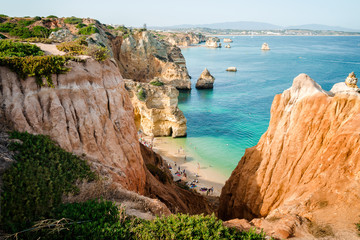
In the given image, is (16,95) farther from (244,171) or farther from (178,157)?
(178,157)

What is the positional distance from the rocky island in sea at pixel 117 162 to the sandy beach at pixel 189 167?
10215 mm

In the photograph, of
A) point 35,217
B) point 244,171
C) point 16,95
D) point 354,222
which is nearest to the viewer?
point 35,217

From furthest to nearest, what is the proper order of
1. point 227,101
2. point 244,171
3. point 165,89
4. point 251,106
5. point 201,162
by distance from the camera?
point 227,101 < point 251,106 < point 165,89 < point 201,162 < point 244,171

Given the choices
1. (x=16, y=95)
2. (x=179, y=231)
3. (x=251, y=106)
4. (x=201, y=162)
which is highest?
(x=16, y=95)

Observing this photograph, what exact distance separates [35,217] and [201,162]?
27.9 meters

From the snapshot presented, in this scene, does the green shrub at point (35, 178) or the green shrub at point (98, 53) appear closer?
the green shrub at point (35, 178)

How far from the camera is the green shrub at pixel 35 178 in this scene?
785 cm

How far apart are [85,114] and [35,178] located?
194 inches

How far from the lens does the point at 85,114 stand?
1334 centimetres

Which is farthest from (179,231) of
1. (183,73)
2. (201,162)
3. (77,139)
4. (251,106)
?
(183,73)

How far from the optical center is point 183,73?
72.4 metres

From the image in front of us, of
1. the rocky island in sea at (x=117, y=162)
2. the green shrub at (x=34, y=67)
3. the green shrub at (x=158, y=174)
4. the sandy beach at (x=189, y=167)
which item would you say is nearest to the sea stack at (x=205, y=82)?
the sandy beach at (x=189, y=167)

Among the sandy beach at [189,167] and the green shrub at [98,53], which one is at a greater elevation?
the green shrub at [98,53]

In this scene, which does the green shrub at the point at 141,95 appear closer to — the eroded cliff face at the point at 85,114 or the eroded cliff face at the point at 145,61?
the eroded cliff face at the point at 85,114
